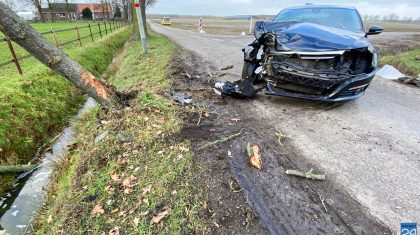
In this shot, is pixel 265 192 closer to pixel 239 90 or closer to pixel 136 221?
pixel 136 221

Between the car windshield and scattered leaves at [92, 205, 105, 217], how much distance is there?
17.5 ft

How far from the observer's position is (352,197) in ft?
8.90

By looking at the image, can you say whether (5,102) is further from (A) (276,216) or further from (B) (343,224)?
(B) (343,224)

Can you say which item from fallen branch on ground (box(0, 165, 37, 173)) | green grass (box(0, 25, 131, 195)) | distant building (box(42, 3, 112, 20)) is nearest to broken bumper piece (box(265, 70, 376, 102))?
fallen branch on ground (box(0, 165, 37, 173))

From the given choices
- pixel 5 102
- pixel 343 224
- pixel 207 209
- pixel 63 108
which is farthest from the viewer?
pixel 63 108

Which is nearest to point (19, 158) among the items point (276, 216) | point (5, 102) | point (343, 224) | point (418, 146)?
point (5, 102)

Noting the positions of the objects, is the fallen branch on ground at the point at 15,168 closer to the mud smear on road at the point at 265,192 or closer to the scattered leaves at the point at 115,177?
the scattered leaves at the point at 115,177

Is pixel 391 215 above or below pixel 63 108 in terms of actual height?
above

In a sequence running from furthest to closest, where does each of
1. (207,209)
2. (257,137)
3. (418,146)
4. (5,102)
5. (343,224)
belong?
(5,102), (257,137), (418,146), (207,209), (343,224)

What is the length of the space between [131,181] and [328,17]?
5.44 metres

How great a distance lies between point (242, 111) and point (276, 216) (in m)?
2.56

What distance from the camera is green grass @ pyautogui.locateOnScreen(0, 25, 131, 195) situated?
15.3ft

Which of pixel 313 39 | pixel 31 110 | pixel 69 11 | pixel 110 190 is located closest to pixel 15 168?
pixel 31 110

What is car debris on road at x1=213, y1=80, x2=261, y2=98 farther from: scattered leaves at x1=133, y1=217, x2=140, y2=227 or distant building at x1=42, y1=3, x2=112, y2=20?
distant building at x1=42, y1=3, x2=112, y2=20
